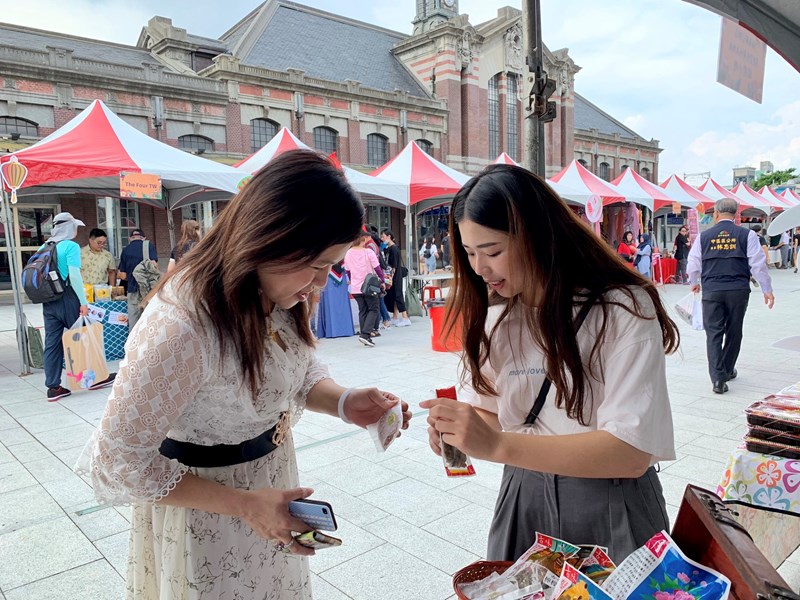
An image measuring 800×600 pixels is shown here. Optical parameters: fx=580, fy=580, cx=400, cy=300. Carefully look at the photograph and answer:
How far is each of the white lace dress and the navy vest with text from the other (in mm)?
5310

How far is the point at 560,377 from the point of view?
4.37 feet

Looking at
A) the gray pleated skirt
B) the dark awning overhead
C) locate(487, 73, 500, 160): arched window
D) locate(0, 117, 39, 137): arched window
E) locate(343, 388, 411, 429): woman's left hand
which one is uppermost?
locate(487, 73, 500, 160): arched window

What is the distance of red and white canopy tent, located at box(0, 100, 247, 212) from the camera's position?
7215mm

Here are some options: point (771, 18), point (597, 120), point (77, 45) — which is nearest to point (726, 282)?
point (771, 18)

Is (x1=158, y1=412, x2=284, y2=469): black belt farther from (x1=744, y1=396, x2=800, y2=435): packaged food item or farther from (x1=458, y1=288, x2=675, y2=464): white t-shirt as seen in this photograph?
(x1=744, y1=396, x2=800, y2=435): packaged food item

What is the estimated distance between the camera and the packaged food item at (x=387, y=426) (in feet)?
5.42

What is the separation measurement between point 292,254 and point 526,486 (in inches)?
31.9

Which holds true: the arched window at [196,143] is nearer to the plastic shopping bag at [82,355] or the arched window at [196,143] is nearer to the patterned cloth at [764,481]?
the plastic shopping bag at [82,355]

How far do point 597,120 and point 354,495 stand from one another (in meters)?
44.8

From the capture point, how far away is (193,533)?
1.38 m

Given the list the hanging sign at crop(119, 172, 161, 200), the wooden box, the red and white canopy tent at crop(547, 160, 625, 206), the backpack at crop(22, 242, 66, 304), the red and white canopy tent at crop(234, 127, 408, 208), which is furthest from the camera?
the red and white canopy tent at crop(547, 160, 625, 206)

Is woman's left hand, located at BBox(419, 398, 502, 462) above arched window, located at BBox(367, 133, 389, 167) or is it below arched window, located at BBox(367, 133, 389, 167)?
below

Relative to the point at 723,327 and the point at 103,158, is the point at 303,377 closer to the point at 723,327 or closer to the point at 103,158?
the point at 723,327

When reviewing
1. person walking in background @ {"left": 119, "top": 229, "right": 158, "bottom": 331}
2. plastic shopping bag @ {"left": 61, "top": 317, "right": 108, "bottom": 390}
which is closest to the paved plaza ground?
plastic shopping bag @ {"left": 61, "top": 317, "right": 108, "bottom": 390}
